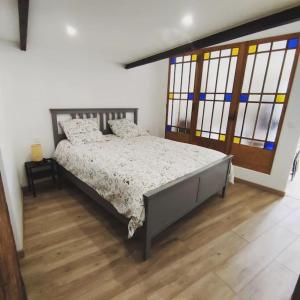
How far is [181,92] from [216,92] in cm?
85

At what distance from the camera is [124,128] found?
3510 millimetres

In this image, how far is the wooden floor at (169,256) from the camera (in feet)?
4.61

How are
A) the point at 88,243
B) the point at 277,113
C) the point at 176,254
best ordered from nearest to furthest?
the point at 176,254 → the point at 88,243 → the point at 277,113

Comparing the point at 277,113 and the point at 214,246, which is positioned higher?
the point at 277,113

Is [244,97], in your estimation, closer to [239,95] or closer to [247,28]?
[239,95]

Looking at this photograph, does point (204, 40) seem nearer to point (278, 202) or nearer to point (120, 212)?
point (120, 212)

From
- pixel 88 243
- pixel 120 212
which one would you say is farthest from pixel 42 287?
pixel 120 212

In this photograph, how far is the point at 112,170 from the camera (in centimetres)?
190

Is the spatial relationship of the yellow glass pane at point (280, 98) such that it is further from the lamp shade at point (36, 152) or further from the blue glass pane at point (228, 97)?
the lamp shade at point (36, 152)

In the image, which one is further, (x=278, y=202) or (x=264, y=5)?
(x=278, y=202)

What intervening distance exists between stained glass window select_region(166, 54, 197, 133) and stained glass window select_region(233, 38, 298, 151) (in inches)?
42.7

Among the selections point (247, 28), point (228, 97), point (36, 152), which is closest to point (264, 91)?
point (228, 97)

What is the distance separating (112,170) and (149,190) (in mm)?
533

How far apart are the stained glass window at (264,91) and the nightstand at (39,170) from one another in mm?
3265
